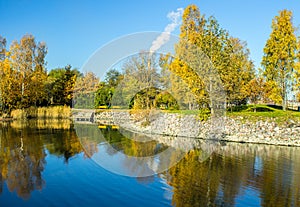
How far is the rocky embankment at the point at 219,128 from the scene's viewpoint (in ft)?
40.9

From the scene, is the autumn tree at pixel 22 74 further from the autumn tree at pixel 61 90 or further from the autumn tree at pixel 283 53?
the autumn tree at pixel 283 53

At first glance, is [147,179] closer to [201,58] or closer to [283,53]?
[201,58]

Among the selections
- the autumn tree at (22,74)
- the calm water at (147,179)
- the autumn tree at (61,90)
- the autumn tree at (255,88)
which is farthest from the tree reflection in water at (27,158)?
the autumn tree at (61,90)

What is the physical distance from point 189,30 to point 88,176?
423 inches

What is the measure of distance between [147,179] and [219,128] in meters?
8.02

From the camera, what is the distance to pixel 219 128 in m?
14.3

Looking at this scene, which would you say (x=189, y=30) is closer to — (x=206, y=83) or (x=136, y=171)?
(x=206, y=83)

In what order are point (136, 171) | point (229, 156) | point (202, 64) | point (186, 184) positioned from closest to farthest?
point (186, 184) → point (136, 171) → point (229, 156) → point (202, 64)

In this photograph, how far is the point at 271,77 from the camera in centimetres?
1744

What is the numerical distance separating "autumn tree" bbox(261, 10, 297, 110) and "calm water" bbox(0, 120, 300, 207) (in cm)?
692

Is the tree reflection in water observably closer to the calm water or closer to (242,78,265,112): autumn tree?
the calm water

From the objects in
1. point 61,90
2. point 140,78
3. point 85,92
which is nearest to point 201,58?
point 140,78

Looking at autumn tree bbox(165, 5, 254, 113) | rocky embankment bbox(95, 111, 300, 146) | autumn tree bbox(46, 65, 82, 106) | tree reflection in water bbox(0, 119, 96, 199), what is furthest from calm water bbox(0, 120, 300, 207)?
autumn tree bbox(46, 65, 82, 106)

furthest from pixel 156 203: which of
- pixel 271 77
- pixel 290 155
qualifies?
pixel 271 77
